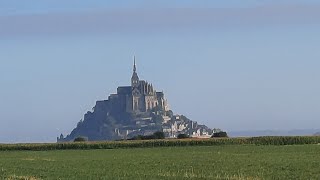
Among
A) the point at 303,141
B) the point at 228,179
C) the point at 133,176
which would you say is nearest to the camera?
the point at 228,179

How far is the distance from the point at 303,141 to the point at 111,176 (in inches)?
2251

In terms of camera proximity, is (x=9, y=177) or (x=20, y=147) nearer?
(x=9, y=177)

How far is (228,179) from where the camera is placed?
30.4m

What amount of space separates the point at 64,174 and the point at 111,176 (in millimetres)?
3379

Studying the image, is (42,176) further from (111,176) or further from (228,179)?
(228,179)

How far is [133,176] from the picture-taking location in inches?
1308

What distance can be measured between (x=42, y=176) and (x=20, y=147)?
212 feet

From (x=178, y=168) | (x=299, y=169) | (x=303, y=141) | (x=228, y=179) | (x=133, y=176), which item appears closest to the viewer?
(x=228, y=179)

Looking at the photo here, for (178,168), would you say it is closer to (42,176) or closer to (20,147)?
(42,176)

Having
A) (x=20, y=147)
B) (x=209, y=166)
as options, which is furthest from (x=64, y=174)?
(x=20, y=147)

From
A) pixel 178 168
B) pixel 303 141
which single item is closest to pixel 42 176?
pixel 178 168

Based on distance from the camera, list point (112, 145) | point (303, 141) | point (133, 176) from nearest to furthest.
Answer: point (133, 176)
point (303, 141)
point (112, 145)

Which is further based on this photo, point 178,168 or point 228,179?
point 178,168

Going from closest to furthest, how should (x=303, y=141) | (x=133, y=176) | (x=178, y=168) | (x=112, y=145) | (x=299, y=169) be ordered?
(x=133, y=176), (x=299, y=169), (x=178, y=168), (x=303, y=141), (x=112, y=145)
